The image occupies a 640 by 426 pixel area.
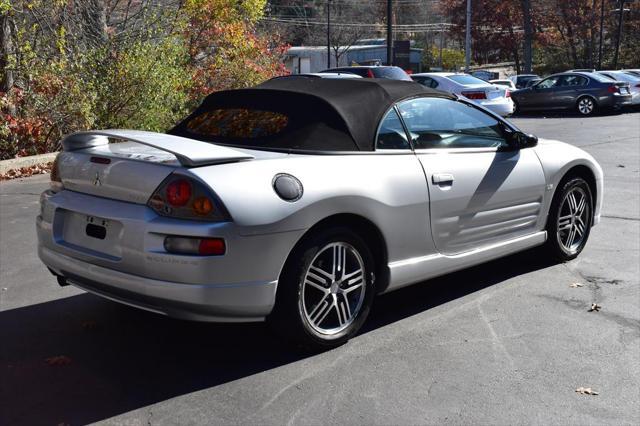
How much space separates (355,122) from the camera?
4.71 meters

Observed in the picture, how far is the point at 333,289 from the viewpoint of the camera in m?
4.38

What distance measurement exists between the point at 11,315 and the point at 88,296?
0.60 m

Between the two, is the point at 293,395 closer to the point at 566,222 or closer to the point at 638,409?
the point at 638,409

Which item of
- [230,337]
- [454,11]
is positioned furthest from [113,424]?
[454,11]

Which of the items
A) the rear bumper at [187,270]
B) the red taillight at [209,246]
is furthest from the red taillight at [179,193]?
the red taillight at [209,246]

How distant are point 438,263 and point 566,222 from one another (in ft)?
6.01

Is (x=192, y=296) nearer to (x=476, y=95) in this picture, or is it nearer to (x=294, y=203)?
(x=294, y=203)

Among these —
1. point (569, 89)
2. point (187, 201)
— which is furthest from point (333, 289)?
point (569, 89)

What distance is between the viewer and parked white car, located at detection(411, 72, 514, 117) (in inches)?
875

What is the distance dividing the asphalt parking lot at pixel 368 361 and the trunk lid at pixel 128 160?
97 centimetres

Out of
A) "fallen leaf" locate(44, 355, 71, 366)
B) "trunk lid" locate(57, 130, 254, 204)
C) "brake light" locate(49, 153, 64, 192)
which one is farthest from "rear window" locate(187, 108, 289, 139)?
"fallen leaf" locate(44, 355, 71, 366)

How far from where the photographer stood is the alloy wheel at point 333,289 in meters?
4.29

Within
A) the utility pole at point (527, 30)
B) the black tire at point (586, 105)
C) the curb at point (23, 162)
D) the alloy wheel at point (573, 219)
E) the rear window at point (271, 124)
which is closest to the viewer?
the rear window at point (271, 124)

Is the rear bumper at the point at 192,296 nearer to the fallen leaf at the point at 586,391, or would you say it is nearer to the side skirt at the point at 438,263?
the side skirt at the point at 438,263
